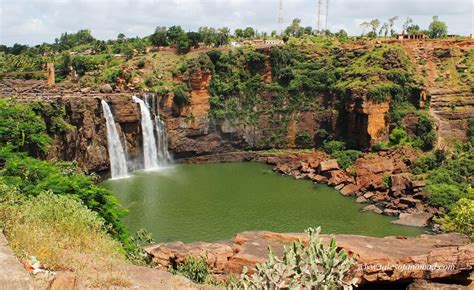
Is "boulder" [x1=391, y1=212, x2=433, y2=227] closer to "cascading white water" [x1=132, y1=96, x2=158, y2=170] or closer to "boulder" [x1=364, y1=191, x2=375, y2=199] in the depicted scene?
"boulder" [x1=364, y1=191, x2=375, y2=199]

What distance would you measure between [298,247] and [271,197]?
3030 cm

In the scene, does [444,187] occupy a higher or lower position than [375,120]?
lower

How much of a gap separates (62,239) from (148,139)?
125 ft

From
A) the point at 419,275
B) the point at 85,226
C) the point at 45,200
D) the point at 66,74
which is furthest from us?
the point at 66,74

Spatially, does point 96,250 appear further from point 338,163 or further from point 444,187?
point 338,163

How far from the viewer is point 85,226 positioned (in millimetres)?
13164

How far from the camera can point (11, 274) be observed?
24.9ft

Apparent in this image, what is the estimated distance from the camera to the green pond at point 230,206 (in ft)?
105

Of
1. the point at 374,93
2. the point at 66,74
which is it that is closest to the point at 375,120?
the point at 374,93

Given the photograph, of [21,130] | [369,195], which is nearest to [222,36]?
[369,195]

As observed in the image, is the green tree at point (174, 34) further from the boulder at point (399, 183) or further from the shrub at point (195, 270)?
the shrub at point (195, 270)

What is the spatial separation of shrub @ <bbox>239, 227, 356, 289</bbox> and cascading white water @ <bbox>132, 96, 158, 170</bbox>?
1583 inches

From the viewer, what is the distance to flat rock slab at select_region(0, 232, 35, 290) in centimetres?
720

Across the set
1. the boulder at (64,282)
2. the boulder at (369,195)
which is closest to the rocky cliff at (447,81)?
the boulder at (369,195)
